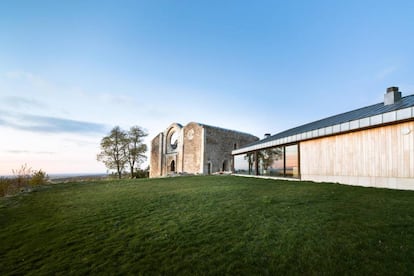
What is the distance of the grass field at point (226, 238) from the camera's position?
3.23 metres

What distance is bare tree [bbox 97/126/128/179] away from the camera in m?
34.4

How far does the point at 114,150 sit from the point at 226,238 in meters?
Answer: 34.7

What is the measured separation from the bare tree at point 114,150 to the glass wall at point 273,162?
22782mm

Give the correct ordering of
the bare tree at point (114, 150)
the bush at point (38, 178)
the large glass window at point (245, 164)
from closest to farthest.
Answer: the bush at point (38, 178)
the large glass window at point (245, 164)
the bare tree at point (114, 150)

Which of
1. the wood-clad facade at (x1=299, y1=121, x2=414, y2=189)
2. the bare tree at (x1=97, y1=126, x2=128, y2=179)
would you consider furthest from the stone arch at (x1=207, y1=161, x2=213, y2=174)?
the wood-clad facade at (x1=299, y1=121, x2=414, y2=189)

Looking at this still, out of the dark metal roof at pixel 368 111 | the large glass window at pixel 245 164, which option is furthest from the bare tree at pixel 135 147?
the dark metal roof at pixel 368 111

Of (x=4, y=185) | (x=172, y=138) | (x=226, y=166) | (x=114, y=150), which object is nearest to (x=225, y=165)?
(x=226, y=166)

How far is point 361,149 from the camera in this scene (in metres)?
9.04

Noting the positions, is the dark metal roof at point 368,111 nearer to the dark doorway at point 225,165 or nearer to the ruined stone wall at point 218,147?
the ruined stone wall at point 218,147

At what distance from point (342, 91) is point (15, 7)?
24.7 meters

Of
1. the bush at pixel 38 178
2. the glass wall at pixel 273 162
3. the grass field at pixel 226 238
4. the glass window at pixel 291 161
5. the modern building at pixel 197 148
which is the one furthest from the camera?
the modern building at pixel 197 148

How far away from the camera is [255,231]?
4.44m

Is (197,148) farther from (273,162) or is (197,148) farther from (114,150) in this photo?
(273,162)

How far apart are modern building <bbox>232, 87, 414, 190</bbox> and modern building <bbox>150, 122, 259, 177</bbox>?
18.1 m
